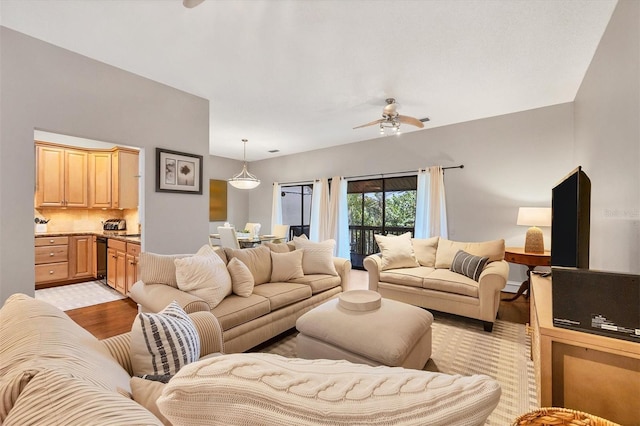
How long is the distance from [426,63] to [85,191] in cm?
570

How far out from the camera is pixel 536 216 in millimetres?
3398

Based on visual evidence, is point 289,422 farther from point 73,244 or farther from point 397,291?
point 73,244

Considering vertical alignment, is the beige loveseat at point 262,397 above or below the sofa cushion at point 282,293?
above

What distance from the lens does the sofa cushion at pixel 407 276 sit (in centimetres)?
327

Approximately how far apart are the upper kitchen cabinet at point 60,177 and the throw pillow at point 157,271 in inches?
146

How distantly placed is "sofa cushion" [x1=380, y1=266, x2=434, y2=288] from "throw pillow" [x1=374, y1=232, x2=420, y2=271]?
0.08 metres

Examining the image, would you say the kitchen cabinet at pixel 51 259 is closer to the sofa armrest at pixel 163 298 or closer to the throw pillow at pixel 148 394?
the sofa armrest at pixel 163 298

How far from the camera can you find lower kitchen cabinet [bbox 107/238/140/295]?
3619mm

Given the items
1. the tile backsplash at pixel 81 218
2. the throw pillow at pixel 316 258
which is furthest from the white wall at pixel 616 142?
the tile backsplash at pixel 81 218

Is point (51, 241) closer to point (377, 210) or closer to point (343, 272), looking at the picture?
point (343, 272)

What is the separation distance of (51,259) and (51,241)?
28cm

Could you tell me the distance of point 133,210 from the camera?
16.5ft

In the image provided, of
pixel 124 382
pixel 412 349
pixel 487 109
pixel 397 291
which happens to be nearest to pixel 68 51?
pixel 124 382

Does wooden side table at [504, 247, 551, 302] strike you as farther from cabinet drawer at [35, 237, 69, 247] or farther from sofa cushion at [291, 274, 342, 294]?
cabinet drawer at [35, 237, 69, 247]
